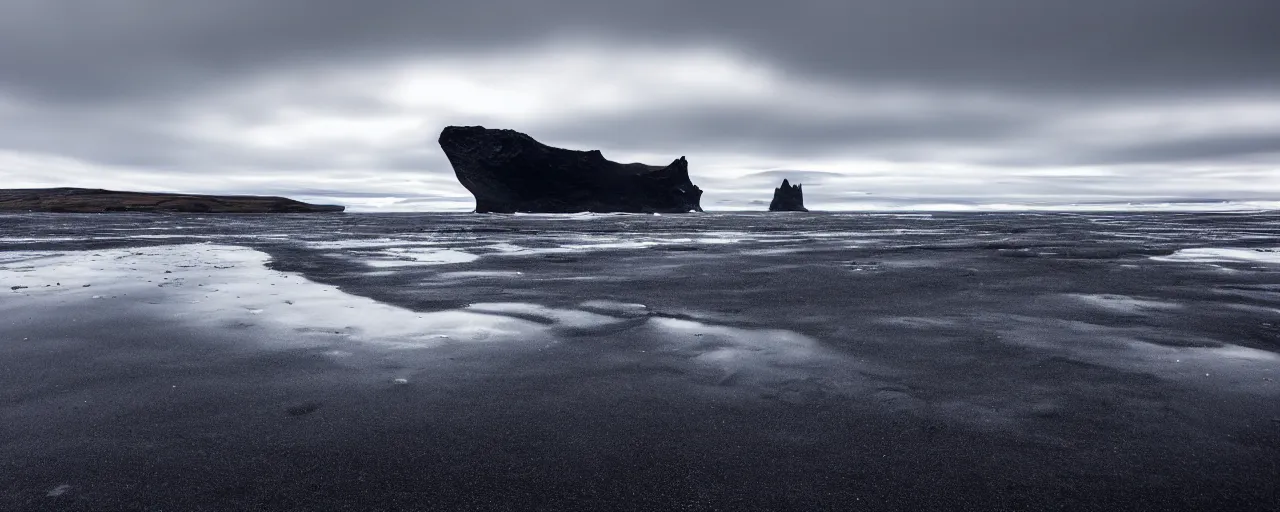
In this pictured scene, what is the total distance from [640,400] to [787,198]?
182 meters

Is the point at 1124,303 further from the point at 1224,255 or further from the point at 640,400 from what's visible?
the point at 1224,255

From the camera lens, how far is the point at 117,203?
324 ft

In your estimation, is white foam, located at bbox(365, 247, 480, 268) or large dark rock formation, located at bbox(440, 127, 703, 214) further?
large dark rock formation, located at bbox(440, 127, 703, 214)

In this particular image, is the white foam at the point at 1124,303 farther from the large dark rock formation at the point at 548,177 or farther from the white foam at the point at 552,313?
the large dark rock formation at the point at 548,177

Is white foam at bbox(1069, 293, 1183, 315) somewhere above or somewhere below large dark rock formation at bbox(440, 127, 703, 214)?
below

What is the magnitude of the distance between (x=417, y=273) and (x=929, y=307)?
914 centimetres

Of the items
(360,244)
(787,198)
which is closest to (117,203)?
(360,244)

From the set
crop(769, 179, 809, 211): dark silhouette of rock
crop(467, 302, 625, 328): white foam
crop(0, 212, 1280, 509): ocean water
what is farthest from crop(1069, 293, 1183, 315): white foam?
crop(769, 179, 809, 211): dark silhouette of rock

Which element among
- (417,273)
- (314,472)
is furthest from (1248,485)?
(417,273)

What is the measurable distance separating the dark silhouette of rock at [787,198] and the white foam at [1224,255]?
163 metres

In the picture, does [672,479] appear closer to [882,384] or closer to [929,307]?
[882,384]

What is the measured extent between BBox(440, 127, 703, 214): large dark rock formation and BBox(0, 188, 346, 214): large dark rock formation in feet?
105

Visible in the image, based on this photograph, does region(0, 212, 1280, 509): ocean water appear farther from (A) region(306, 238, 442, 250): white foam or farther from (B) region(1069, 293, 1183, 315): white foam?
(A) region(306, 238, 442, 250): white foam

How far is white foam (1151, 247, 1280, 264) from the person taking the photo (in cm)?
1502
